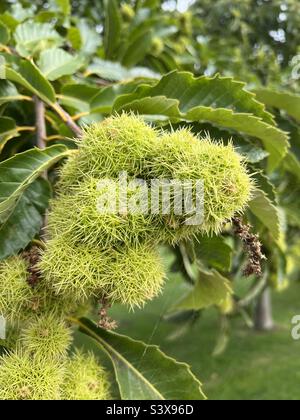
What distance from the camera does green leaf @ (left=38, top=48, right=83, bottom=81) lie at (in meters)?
1.74

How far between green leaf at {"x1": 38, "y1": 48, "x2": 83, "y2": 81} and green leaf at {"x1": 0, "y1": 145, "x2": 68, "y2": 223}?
0.45m

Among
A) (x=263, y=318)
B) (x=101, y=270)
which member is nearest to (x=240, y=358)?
(x=263, y=318)

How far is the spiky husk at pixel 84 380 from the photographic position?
1297 mm

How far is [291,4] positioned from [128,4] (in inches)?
40.6

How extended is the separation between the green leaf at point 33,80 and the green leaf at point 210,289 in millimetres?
709

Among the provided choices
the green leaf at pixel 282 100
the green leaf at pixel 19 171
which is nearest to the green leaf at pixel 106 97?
the green leaf at pixel 19 171

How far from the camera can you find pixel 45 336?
122 cm

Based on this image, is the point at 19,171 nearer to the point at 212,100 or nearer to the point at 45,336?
the point at 45,336

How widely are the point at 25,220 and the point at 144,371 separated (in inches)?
22.2

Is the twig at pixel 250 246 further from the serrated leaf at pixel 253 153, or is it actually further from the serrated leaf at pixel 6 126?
the serrated leaf at pixel 6 126

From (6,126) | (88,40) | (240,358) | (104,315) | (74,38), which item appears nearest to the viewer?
(104,315)

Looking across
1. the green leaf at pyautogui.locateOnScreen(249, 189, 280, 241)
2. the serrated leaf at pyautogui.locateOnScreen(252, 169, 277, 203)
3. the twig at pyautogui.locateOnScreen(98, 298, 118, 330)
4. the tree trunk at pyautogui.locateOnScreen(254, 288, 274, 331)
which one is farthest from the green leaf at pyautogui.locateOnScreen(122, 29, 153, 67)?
the tree trunk at pyautogui.locateOnScreen(254, 288, 274, 331)

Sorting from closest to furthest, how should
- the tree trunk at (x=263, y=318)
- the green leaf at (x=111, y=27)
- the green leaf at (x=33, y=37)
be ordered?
the green leaf at (x=33, y=37)
the green leaf at (x=111, y=27)
the tree trunk at (x=263, y=318)

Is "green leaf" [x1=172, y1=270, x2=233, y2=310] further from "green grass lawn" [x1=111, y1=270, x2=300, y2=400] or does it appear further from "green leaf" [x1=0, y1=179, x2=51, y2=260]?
"green grass lawn" [x1=111, y1=270, x2=300, y2=400]
